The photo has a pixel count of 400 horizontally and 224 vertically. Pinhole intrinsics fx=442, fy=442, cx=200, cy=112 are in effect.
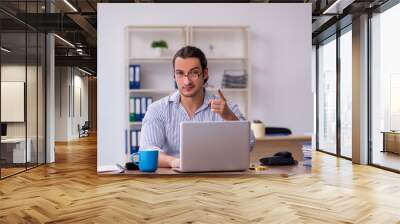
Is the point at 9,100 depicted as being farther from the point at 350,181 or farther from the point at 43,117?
the point at 350,181

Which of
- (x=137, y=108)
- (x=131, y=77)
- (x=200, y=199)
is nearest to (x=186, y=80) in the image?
(x=200, y=199)

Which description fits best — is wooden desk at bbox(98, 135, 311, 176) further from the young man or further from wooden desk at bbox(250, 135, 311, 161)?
the young man

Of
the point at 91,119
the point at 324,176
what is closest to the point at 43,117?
the point at 324,176

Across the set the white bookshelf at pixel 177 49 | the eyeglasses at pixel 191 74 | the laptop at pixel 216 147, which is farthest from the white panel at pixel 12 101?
the laptop at pixel 216 147

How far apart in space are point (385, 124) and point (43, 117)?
5.36 meters

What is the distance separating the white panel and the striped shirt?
3830mm

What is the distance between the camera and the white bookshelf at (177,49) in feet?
14.3

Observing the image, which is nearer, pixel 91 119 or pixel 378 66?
pixel 378 66

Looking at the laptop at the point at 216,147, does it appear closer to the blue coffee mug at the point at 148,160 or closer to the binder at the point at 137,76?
the blue coffee mug at the point at 148,160

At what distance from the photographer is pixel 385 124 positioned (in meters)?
6.49

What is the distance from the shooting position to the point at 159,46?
14.8 feet

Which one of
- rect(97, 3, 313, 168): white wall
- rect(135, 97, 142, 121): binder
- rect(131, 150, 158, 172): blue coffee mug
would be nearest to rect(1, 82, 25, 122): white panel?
rect(97, 3, 313, 168): white wall

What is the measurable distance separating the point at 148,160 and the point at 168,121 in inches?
10.9

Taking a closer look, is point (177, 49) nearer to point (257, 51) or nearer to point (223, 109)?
point (257, 51)
